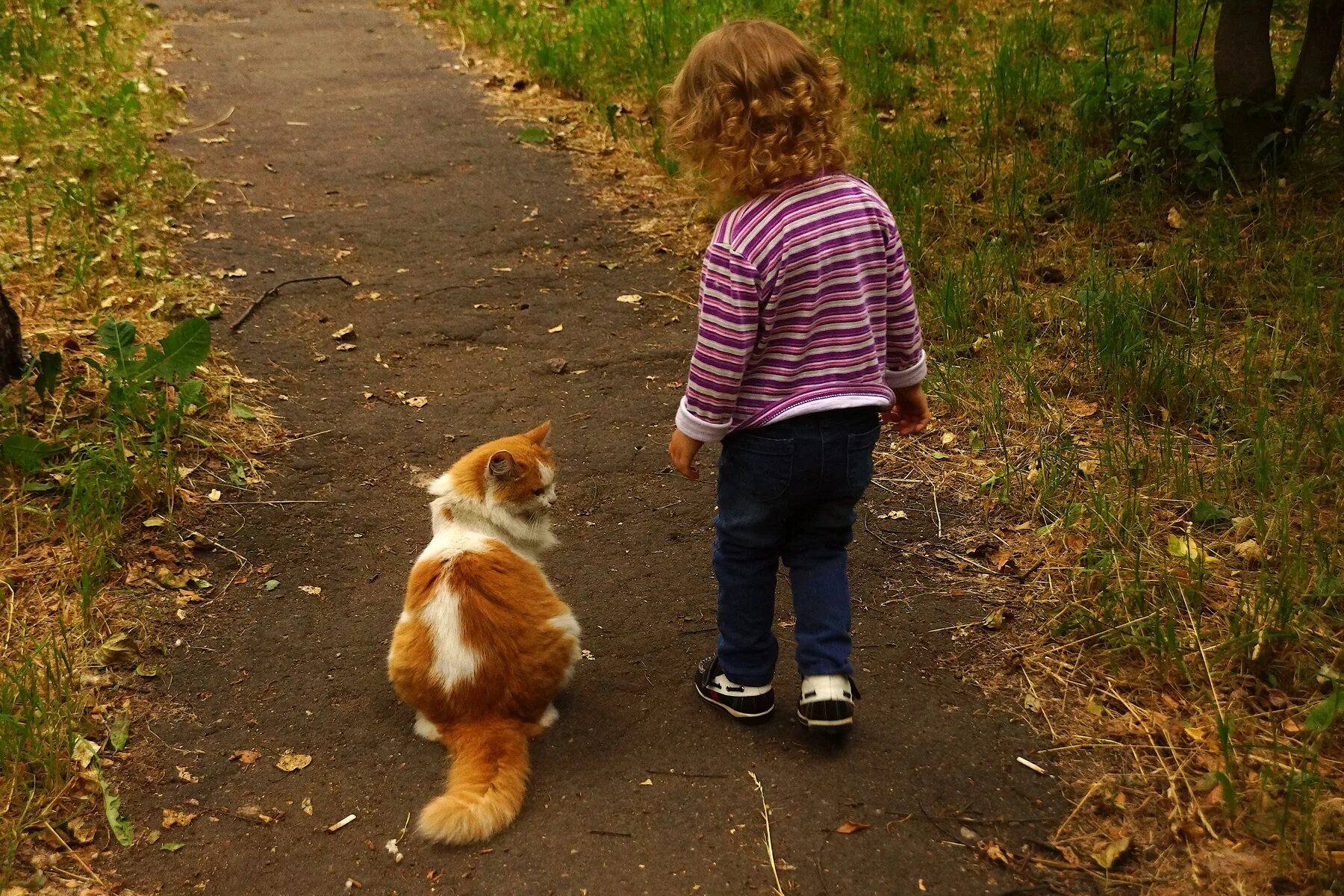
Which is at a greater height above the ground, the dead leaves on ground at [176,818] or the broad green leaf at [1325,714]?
the broad green leaf at [1325,714]

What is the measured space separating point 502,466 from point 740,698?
1022 millimetres

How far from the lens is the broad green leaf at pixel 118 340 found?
13.9 ft

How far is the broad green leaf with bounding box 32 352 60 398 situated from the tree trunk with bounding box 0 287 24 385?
11cm

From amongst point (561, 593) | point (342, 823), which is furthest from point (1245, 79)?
point (342, 823)

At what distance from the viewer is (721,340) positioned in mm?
2541

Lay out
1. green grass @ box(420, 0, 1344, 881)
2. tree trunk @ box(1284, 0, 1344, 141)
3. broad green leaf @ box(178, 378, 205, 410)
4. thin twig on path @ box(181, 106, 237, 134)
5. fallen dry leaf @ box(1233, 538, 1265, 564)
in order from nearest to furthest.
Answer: green grass @ box(420, 0, 1344, 881)
fallen dry leaf @ box(1233, 538, 1265, 564)
broad green leaf @ box(178, 378, 205, 410)
tree trunk @ box(1284, 0, 1344, 141)
thin twig on path @ box(181, 106, 237, 134)

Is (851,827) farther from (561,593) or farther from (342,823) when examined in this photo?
(561,593)

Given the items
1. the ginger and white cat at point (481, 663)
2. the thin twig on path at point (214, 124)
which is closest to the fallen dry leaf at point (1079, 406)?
the ginger and white cat at point (481, 663)

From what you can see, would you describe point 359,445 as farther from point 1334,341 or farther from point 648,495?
point 1334,341

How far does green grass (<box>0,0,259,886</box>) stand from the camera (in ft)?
9.72

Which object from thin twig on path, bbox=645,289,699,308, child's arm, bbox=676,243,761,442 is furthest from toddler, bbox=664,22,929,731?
thin twig on path, bbox=645,289,699,308

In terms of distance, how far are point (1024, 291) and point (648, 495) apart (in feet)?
7.44

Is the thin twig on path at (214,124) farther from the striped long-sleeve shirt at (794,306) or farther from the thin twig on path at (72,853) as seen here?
the striped long-sleeve shirt at (794,306)

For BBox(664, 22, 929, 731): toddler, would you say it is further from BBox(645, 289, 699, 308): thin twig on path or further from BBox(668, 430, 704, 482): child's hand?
BBox(645, 289, 699, 308): thin twig on path
